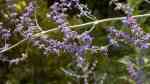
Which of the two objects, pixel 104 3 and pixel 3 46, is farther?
pixel 104 3

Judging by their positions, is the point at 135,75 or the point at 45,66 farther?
the point at 45,66

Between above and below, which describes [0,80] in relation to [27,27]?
below

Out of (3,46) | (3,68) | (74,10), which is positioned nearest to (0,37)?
(3,46)

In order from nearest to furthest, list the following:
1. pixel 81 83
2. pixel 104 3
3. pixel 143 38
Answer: pixel 143 38 < pixel 81 83 < pixel 104 3

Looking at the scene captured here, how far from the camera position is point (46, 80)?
3.01 metres

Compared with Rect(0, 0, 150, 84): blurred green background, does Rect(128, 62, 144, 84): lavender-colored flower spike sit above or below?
above

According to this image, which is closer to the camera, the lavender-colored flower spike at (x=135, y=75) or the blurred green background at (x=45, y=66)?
the lavender-colored flower spike at (x=135, y=75)

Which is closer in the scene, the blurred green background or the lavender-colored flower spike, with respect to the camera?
the lavender-colored flower spike

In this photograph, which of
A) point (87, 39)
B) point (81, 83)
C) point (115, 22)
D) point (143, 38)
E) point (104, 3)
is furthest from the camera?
point (104, 3)

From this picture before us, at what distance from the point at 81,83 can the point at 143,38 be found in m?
0.64

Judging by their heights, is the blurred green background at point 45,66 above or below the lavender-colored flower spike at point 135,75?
below

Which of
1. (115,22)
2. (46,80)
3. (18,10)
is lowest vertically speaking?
(46,80)

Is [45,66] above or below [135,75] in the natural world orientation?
below

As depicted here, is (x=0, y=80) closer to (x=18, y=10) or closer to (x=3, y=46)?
(x=3, y=46)
